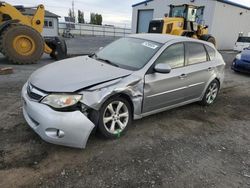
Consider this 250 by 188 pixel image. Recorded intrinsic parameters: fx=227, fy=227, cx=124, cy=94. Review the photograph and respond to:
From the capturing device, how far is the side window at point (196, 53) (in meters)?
4.40

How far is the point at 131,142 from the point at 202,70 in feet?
7.32

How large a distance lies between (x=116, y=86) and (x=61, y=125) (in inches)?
36.3

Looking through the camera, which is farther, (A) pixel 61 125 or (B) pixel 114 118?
(B) pixel 114 118

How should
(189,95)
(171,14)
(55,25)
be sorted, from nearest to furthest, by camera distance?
1. (189,95)
2. (171,14)
3. (55,25)

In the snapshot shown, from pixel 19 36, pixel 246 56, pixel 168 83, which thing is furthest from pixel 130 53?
pixel 246 56

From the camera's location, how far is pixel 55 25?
2844cm

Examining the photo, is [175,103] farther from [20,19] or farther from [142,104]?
[20,19]

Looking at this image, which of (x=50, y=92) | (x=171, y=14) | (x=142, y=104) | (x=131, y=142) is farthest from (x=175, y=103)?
(x=171, y=14)

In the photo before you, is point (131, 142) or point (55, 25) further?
point (55, 25)

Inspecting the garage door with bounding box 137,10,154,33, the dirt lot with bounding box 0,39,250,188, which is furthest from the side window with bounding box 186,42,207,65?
the garage door with bounding box 137,10,154,33

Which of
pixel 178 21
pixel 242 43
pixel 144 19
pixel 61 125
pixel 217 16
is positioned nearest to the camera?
pixel 61 125

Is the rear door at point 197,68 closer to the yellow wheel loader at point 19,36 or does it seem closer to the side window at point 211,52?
the side window at point 211,52

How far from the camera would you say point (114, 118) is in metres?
3.38

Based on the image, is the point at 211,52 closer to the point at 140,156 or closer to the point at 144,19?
the point at 140,156
